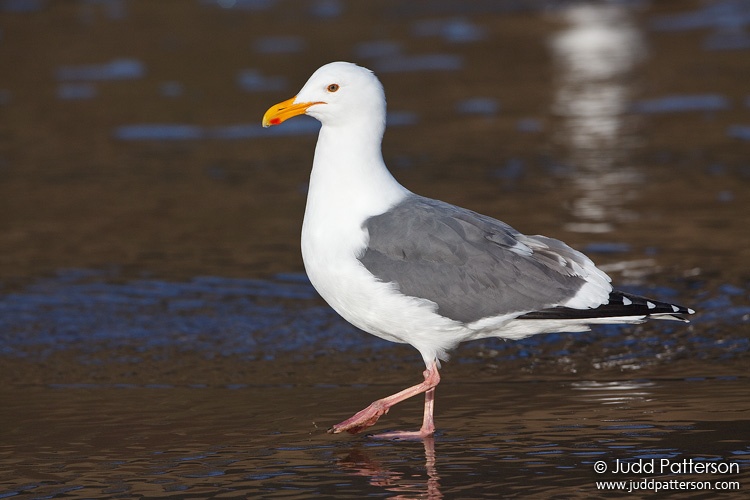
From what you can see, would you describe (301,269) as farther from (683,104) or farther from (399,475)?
Result: (683,104)

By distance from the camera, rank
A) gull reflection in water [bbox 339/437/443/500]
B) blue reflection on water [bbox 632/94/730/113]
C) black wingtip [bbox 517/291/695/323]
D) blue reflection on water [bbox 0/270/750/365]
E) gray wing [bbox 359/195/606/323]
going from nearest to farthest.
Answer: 1. gull reflection in water [bbox 339/437/443/500]
2. black wingtip [bbox 517/291/695/323]
3. gray wing [bbox 359/195/606/323]
4. blue reflection on water [bbox 0/270/750/365]
5. blue reflection on water [bbox 632/94/730/113]

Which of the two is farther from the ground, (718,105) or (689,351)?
(718,105)

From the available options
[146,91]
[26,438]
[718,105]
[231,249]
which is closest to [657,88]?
[718,105]

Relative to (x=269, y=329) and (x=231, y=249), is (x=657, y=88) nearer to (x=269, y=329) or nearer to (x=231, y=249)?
(x=231, y=249)

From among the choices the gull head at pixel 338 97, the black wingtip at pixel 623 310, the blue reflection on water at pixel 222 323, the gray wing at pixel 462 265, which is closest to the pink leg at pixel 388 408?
the gray wing at pixel 462 265

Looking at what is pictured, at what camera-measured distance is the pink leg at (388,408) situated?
576 centimetres

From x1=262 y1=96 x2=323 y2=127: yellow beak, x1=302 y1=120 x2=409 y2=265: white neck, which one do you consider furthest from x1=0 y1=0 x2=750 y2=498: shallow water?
x1=262 y1=96 x2=323 y2=127: yellow beak

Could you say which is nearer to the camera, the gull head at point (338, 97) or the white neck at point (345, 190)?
the white neck at point (345, 190)

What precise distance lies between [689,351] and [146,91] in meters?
10.1

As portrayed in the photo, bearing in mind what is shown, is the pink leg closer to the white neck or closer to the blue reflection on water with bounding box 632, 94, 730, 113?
the white neck

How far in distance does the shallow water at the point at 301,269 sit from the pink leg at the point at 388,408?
0.25 feet

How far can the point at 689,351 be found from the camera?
696 cm

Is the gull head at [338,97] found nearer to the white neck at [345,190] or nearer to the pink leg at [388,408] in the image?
the white neck at [345,190]

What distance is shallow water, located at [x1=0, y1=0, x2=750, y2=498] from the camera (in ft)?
18.1
